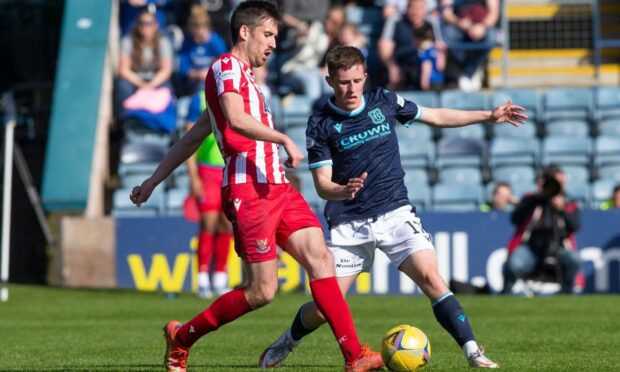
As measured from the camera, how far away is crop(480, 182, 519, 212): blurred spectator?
15.6 meters

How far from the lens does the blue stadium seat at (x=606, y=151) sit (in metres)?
17.1

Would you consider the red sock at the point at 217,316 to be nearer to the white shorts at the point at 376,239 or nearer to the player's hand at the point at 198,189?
the white shorts at the point at 376,239

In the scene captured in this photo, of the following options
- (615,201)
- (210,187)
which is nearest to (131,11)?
(210,187)

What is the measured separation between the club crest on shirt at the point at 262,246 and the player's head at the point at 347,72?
1175 mm

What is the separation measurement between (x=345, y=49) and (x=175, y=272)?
8.77 metres

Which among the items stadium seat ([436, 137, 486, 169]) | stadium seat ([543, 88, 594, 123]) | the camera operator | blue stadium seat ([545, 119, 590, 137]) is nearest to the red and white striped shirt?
the camera operator

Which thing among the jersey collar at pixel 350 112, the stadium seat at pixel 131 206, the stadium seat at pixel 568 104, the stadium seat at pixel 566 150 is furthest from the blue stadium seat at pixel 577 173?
the jersey collar at pixel 350 112

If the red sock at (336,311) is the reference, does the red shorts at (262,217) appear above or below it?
above

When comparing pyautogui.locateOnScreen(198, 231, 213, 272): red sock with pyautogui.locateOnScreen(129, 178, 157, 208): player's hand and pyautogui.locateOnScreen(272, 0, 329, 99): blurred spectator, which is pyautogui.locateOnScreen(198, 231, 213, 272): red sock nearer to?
pyautogui.locateOnScreen(272, 0, 329, 99): blurred spectator

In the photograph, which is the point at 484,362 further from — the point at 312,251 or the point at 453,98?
the point at 453,98

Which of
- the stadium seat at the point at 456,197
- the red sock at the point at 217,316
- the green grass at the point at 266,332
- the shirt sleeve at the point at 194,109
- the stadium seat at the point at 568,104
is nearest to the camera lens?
the red sock at the point at 217,316

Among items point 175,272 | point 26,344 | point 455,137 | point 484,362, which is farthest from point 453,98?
point 484,362

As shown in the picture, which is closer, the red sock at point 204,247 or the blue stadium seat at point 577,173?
the red sock at point 204,247

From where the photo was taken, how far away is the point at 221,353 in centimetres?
871
